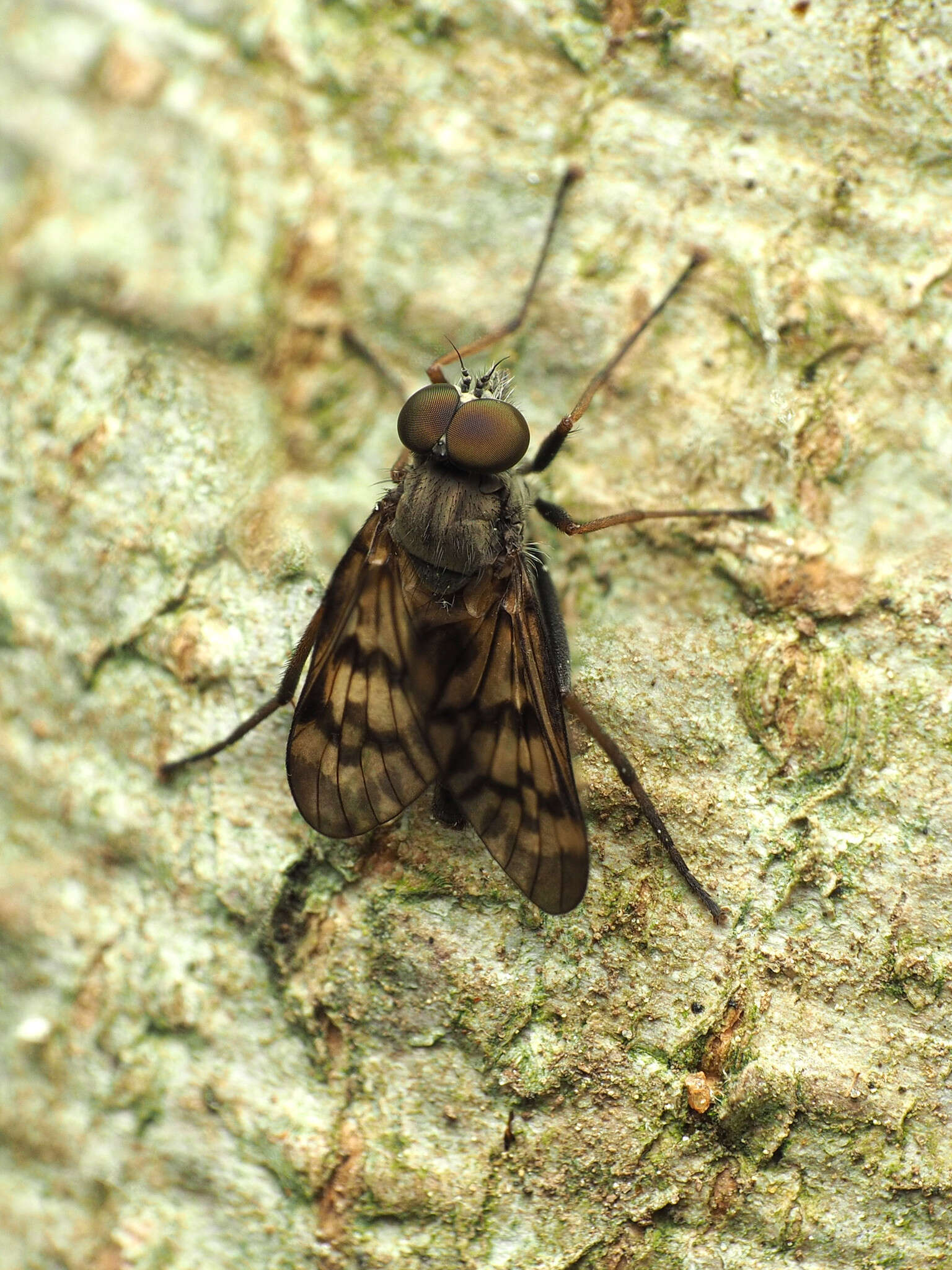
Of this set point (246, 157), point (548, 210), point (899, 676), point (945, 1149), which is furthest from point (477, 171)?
point (945, 1149)

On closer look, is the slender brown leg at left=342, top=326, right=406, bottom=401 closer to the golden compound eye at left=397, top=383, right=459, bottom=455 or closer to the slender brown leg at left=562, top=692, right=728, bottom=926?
the golden compound eye at left=397, top=383, right=459, bottom=455

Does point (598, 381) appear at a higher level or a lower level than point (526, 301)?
lower

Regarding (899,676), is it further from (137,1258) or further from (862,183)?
(137,1258)

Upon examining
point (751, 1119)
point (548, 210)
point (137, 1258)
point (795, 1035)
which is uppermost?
point (548, 210)

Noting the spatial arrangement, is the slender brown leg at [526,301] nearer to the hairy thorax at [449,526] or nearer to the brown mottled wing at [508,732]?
the hairy thorax at [449,526]

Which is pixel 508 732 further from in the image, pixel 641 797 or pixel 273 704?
pixel 273 704

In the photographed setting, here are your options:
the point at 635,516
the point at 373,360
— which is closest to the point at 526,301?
the point at 373,360

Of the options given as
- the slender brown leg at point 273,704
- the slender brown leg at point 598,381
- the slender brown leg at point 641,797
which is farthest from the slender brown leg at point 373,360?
the slender brown leg at point 641,797
